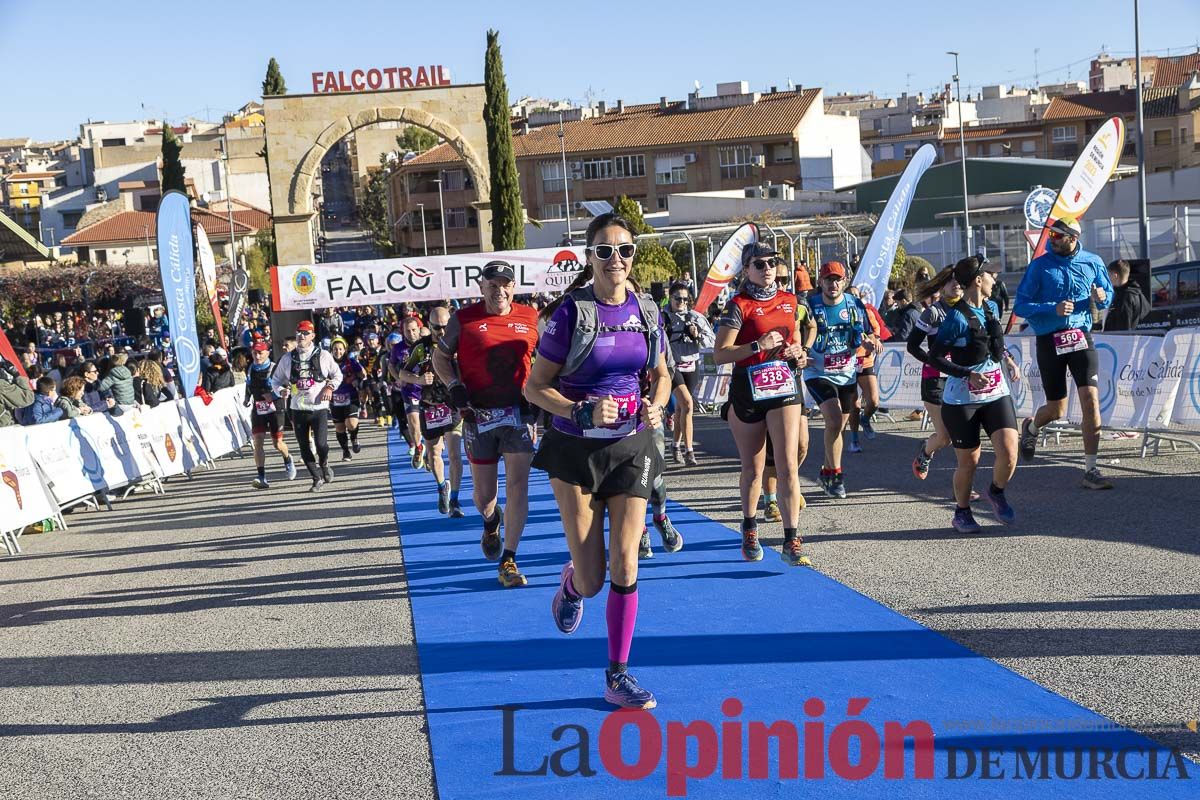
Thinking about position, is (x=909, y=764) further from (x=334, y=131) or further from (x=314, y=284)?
(x=334, y=131)

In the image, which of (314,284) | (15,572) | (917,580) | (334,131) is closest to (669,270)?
(334,131)

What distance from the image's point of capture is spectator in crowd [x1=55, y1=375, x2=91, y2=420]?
55.3 ft

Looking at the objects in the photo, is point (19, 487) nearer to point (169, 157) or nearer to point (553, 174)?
point (169, 157)

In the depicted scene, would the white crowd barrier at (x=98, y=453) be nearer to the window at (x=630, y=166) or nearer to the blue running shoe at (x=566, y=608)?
the blue running shoe at (x=566, y=608)

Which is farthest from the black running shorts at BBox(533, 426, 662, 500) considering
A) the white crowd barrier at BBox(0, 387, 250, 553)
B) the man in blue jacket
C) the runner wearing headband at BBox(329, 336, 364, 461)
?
the runner wearing headband at BBox(329, 336, 364, 461)

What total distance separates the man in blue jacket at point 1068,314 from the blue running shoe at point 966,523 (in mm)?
1970

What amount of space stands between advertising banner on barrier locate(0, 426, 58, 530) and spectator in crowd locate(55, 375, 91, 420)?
7.79ft

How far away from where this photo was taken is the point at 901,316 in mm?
19703

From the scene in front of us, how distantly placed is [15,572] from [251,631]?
4.74 meters

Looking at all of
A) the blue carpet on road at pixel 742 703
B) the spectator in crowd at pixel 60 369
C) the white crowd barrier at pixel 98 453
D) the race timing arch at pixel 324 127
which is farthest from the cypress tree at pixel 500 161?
the blue carpet on road at pixel 742 703

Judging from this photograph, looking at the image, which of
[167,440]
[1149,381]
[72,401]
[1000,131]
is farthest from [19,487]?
[1000,131]

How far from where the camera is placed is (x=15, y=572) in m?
12.0

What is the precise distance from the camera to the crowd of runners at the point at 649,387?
5.95 m

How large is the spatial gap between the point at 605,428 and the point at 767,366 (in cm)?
276
